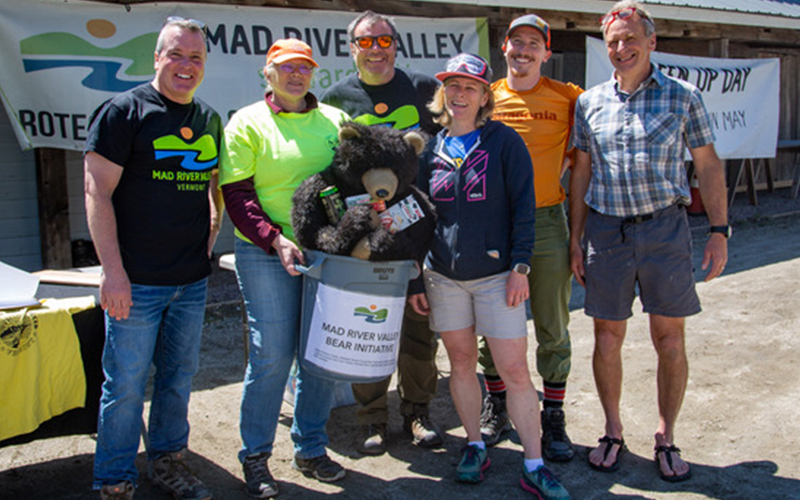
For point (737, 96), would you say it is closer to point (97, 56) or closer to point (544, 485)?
point (97, 56)

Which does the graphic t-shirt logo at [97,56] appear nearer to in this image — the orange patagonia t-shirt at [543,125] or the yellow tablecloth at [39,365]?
the yellow tablecloth at [39,365]

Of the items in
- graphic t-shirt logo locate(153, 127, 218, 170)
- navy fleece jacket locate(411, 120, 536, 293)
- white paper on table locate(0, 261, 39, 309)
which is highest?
graphic t-shirt logo locate(153, 127, 218, 170)

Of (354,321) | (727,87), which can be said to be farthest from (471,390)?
(727,87)

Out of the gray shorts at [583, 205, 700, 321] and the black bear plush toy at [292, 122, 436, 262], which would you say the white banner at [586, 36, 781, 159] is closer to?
the gray shorts at [583, 205, 700, 321]

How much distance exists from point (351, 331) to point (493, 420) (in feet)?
4.04

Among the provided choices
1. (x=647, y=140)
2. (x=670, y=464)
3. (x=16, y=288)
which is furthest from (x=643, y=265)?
(x=16, y=288)

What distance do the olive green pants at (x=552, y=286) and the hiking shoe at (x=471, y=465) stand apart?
1.85 ft

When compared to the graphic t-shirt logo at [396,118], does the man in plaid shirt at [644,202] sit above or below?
below

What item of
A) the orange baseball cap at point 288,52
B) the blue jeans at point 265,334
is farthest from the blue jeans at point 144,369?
the orange baseball cap at point 288,52

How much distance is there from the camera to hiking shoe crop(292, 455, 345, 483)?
3373 millimetres

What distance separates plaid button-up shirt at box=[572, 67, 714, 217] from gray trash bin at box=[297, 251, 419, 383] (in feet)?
3.46

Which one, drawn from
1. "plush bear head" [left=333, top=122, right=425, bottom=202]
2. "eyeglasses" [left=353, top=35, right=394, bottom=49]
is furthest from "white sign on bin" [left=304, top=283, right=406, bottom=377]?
"eyeglasses" [left=353, top=35, right=394, bottom=49]

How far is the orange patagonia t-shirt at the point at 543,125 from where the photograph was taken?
141 inches

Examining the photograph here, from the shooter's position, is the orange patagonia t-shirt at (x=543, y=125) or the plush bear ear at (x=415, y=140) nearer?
the plush bear ear at (x=415, y=140)
